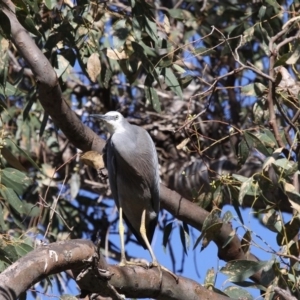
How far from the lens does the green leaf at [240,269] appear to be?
10.1 ft

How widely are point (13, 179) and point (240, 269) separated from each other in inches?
35.3

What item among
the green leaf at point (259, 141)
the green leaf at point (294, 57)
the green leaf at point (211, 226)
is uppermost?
the green leaf at point (294, 57)

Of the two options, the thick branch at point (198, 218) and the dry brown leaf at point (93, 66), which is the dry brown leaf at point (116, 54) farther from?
the thick branch at point (198, 218)

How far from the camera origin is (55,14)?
404 cm

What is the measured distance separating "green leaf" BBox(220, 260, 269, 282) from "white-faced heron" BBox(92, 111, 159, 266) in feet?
2.47

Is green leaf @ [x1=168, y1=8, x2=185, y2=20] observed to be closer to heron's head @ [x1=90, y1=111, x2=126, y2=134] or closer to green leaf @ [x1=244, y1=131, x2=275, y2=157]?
heron's head @ [x1=90, y1=111, x2=126, y2=134]

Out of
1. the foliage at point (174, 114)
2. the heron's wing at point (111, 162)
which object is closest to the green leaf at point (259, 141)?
the foliage at point (174, 114)

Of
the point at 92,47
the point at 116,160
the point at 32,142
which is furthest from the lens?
the point at 32,142

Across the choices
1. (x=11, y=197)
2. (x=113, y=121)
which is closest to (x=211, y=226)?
(x=11, y=197)

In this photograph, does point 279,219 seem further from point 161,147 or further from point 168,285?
point 161,147

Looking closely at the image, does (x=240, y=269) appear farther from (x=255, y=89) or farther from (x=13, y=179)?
(x=13, y=179)

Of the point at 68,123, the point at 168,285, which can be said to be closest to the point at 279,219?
the point at 168,285

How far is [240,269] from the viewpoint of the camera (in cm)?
308

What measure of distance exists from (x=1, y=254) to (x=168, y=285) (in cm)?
56
